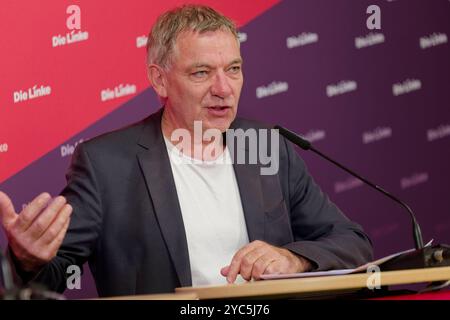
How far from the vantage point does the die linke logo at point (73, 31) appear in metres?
3.61

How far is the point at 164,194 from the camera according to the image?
9.74ft

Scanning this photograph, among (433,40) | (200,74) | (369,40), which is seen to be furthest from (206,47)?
(433,40)

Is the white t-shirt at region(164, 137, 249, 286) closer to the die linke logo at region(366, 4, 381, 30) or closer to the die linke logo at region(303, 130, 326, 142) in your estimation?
the die linke logo at region(303, 130, 326, 142)

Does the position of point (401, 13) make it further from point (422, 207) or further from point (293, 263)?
point (293, 263)

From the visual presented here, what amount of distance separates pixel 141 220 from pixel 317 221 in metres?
0.66

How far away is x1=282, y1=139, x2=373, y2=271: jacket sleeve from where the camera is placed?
2949 millimetres

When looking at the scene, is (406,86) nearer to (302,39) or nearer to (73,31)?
(302,39)

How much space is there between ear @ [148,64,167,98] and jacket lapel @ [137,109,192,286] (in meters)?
0.13

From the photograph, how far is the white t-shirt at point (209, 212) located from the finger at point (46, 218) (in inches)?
32.3

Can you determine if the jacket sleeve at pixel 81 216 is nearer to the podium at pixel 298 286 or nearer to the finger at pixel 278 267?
the finger at pixel 278 267

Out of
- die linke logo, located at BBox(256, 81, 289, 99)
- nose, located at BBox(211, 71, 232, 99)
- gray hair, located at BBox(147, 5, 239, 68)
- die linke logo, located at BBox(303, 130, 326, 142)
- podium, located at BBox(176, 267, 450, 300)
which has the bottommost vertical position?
podium, located at BBox(176, 267, 450, 300)

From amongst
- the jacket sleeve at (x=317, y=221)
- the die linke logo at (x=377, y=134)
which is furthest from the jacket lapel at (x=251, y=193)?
the die linke logo at (x=377, y=134)

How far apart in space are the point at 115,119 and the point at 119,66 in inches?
8.8

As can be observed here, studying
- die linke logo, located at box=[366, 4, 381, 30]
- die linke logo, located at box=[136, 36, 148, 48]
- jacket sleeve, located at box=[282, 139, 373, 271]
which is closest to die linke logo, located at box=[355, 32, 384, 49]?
die linke logo, located at box=[366, 4, 381, 30]
